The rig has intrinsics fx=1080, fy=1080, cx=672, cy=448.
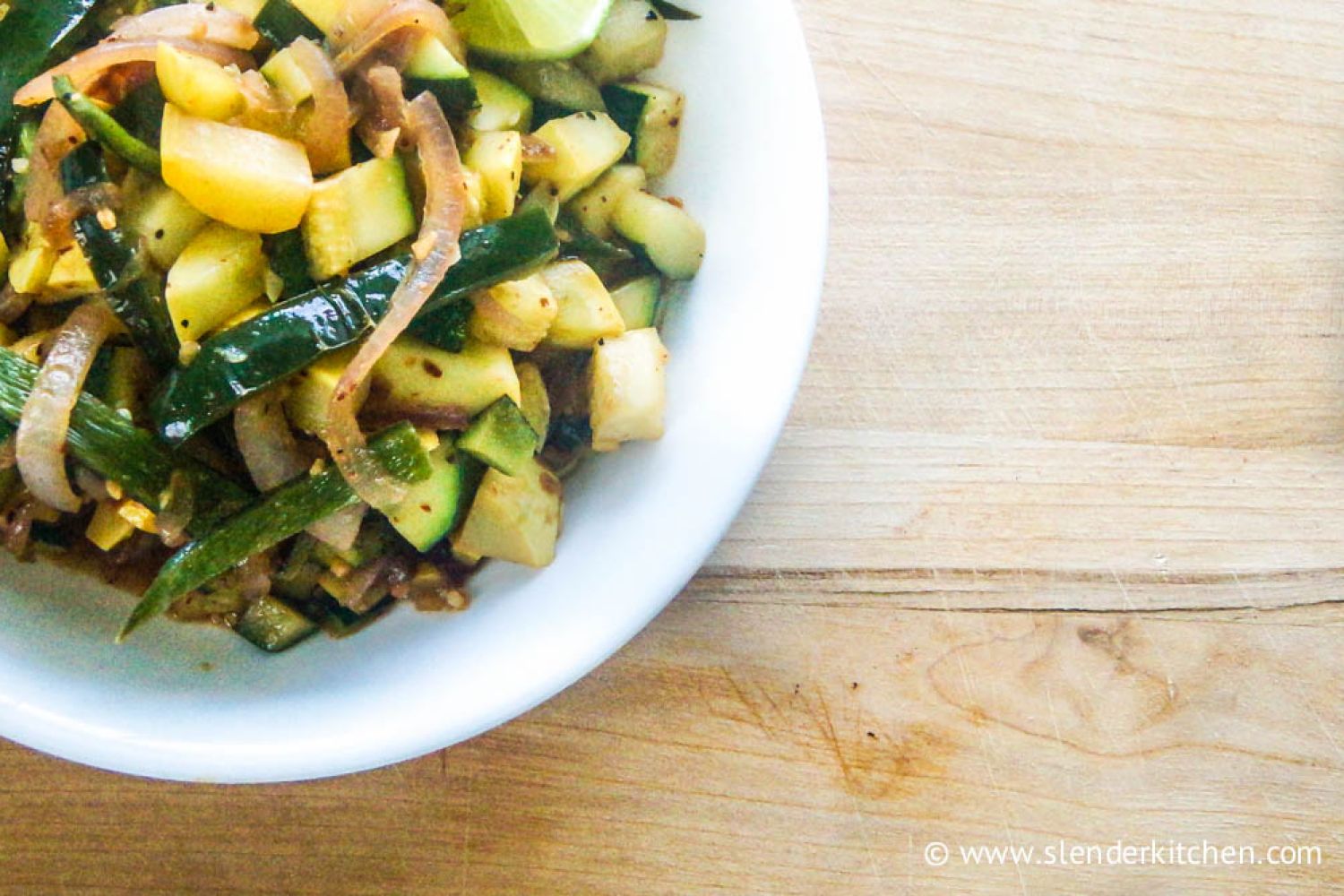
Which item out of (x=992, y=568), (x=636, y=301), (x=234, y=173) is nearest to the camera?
(x=234, y=173)

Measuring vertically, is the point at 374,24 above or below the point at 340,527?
above

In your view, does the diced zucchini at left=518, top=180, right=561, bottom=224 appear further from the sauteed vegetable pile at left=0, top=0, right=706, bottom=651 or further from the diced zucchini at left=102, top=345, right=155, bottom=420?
the diced zucchini at left=102, top=345, right=155, bottom=420

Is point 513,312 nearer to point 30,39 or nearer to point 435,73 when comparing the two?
point 435,73

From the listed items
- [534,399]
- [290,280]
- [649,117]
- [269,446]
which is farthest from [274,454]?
[649,117]

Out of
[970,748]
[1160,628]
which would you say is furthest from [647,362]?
[1160,628]

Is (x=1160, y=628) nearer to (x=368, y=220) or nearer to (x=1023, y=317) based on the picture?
(x=1023, y=317)

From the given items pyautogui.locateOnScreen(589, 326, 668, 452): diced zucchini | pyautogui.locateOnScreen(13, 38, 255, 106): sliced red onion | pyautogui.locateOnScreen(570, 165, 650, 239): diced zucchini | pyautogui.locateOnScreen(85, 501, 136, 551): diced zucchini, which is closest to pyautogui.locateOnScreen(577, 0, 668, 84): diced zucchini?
pyautogui.locateOnScreen(570, 165, 650, 239): diced zucchini

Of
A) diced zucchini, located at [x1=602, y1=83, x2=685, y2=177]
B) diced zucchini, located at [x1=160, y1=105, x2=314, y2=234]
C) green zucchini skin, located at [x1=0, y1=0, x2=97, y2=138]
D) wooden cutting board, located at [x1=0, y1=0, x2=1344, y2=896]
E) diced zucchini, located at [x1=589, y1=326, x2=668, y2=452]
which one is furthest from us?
wooden cutting board, located at [x1=0, y1=0, x2=1344, y2=896]
